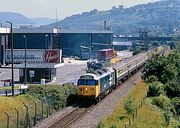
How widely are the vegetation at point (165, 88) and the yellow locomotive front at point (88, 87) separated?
6.06 metres

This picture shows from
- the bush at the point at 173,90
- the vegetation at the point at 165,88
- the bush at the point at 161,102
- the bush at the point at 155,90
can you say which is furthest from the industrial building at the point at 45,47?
the bush at the point at 161,102

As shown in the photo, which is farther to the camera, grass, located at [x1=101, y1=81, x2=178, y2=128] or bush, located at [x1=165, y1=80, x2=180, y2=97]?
bush, located at [x1=165, y1=80, x2=180, y2=97]

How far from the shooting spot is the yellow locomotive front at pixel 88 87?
46562 millimetres

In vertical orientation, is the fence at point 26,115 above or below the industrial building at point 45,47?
below

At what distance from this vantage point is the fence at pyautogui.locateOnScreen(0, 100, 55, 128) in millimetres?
33594

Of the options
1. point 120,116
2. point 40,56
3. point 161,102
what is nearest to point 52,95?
point 120,116

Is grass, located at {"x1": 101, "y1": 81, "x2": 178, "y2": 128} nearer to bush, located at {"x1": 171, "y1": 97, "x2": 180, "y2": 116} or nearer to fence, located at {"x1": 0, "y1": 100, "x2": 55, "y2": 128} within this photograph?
bush, located at {"x1": 171, "y1": 97, "x2": 180, "y2": 116}

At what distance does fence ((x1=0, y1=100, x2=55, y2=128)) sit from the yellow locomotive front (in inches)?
203

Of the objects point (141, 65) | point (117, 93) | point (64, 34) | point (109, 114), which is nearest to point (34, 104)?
point (109, 114)

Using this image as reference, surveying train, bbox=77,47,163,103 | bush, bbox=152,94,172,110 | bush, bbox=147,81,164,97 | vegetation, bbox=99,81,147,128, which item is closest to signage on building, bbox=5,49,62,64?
train, bbox=77,47,163,103

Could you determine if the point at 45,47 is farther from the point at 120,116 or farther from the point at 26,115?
the point at 26,115

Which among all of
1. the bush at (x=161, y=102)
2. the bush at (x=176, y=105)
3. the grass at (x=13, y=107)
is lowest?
the bush at (x=176, y=105)

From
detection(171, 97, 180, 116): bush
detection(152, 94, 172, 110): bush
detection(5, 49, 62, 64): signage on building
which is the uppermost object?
detection(5, 49, 62, 64): signage on building

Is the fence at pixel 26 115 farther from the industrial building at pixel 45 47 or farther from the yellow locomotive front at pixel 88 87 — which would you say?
the industrial building at pixel 45 47
